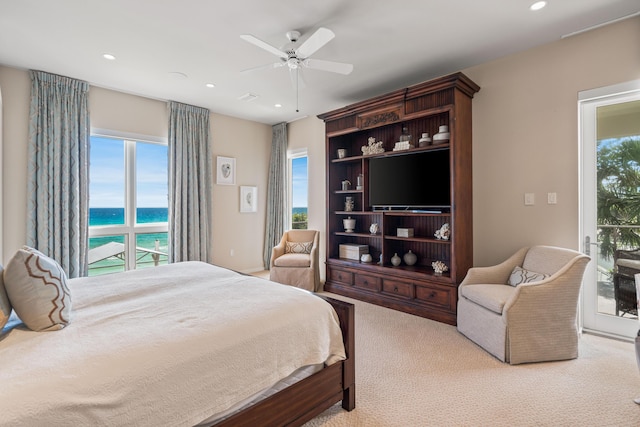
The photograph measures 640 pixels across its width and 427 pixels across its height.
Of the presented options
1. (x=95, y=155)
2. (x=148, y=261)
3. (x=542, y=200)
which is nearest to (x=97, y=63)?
(x=95, y=155)

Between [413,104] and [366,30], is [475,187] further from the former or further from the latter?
[366,30]

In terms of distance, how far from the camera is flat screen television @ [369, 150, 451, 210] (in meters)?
3.48

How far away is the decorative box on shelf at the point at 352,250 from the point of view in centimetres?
432

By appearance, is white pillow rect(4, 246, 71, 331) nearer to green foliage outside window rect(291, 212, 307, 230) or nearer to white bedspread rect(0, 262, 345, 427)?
white bedspread rect(0, 262, 345, 427)

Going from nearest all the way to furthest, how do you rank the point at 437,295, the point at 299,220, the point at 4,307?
the point at 4,307, the point at 437,295, the point at 299,220

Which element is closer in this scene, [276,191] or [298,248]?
[298,248]

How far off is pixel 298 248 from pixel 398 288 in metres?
1.76

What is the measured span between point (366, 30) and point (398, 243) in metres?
2.56

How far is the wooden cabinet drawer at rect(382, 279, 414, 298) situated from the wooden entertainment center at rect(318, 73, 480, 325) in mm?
12

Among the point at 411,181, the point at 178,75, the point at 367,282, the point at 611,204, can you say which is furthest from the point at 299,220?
the point at 611,204

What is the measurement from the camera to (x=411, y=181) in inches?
147

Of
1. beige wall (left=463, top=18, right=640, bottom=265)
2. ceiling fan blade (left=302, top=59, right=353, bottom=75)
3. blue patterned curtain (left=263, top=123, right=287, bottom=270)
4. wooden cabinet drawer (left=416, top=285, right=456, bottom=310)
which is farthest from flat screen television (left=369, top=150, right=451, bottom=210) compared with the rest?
blue patterned curtain (left=263, top=123, right=287, bottom=270)

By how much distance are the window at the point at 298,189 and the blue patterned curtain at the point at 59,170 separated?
10.2ft

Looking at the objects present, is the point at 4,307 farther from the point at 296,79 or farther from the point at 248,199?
the point at 248,199
